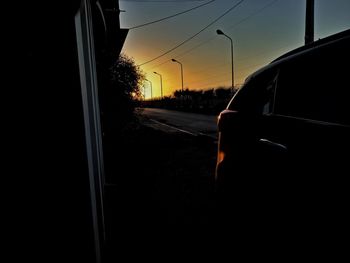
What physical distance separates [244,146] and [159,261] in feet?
4.43

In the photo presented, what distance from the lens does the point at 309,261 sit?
2.02 metres

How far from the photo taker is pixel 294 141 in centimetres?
198

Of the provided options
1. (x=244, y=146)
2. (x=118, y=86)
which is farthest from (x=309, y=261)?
(x=118, y=86)

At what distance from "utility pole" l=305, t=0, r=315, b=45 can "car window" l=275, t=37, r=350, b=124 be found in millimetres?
7264

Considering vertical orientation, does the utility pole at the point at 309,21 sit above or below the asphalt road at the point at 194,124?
above

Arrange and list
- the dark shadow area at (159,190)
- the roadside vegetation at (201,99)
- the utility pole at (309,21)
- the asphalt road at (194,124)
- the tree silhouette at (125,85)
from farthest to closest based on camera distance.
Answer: the roadside vegetation at (201,99) < the asphalt road at (194,124) < the tree silhouette at (125,85) < the utility pole at (309,21) < the dark shadow area at (159,190)

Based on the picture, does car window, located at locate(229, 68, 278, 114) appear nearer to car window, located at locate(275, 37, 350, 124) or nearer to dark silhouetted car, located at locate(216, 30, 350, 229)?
dark silhouetted car, located at locate(216, 30, 350, 229)

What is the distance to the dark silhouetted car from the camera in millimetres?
1692

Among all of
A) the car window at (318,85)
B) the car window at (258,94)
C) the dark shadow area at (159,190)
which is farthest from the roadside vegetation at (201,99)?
the car window at (318,85)

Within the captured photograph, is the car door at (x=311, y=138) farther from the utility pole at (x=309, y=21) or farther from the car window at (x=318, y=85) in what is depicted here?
the utility pole at (x=309, y=21)

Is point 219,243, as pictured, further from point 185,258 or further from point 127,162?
point 127,162

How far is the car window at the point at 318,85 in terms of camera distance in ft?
5.76

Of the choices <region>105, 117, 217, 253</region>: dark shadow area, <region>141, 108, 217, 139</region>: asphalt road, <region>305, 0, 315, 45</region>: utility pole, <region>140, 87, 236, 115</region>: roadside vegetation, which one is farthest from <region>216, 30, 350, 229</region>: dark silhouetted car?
<region>140, 87, 236, 115</region>: roadside vegetation

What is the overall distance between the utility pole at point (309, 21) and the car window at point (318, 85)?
286 inches
